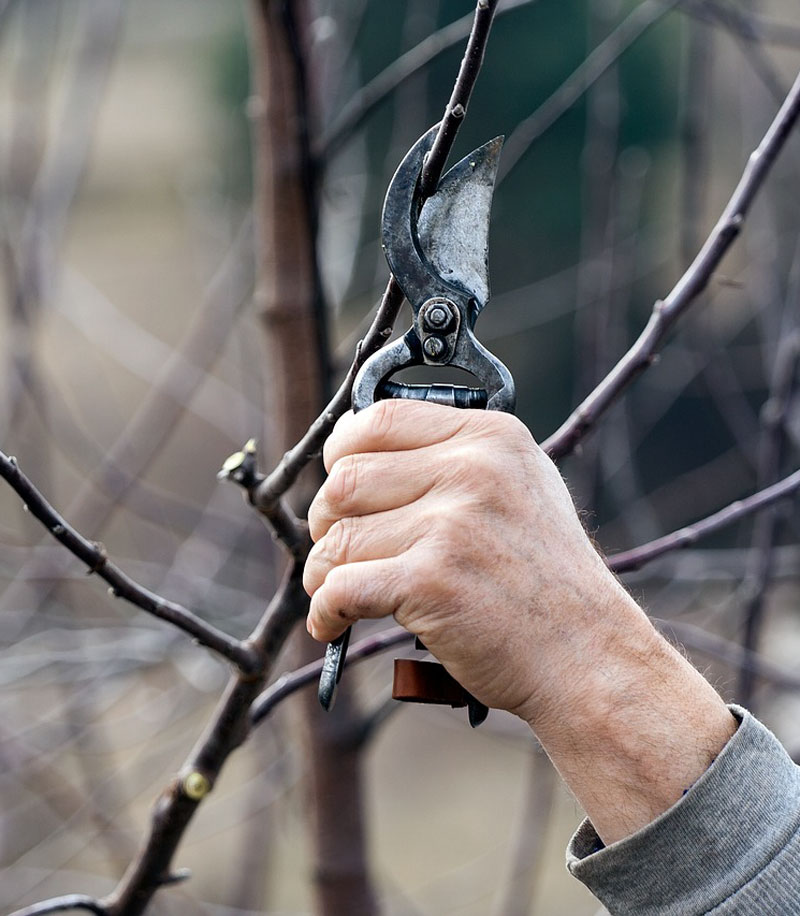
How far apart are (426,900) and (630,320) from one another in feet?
14.0

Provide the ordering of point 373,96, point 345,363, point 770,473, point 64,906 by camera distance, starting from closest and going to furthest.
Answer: point 64,906 < point 373,96 < point 770,473 < point 345,363

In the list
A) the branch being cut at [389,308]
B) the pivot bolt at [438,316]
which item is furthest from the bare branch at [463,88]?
the pivot bolt at [438,316]

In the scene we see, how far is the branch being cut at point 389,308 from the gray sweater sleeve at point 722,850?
0.40 m

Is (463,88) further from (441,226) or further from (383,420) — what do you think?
(383,420)

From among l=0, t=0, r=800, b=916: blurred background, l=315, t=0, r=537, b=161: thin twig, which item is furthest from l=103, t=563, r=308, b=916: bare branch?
l=315, t=0, r=537, b=161: thin twig

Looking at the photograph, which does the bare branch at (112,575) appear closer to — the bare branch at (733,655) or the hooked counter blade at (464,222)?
the hooked counter blade at (464,222)

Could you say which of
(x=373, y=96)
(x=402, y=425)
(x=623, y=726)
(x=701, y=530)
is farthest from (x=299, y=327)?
(x=623, y=726)

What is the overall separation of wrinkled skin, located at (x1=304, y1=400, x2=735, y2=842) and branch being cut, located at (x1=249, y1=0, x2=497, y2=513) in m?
0.05

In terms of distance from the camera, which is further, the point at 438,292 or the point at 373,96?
the point at 373,96

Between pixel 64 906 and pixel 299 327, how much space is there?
33.1 inches

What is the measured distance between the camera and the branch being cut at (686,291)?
1.06 m

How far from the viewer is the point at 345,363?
84.0 inches

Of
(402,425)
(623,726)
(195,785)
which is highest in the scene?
(402,425)

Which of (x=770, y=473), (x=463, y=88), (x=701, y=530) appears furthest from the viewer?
(x=770, y=473)
